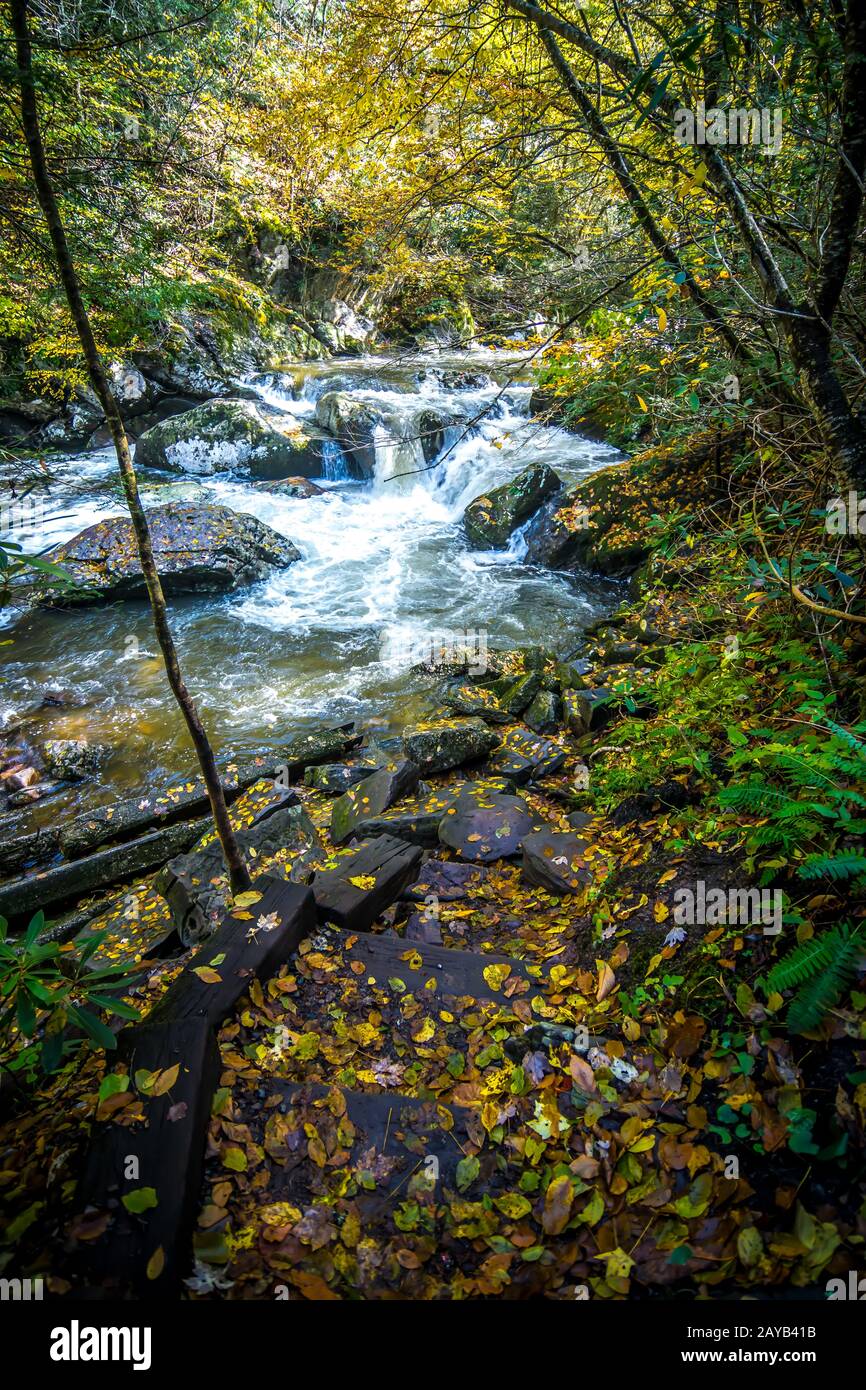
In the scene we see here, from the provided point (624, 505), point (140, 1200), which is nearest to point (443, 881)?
point (140, 1200)

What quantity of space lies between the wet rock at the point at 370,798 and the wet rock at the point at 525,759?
1061 mm

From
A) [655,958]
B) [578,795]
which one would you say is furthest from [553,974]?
[578,795]

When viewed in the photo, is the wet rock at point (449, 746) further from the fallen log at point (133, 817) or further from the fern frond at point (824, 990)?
the fern frond at point (824, 990)

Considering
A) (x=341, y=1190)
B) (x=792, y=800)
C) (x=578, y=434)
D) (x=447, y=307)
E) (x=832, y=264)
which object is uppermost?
Answer: (x=447, y=307)

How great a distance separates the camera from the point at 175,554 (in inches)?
480

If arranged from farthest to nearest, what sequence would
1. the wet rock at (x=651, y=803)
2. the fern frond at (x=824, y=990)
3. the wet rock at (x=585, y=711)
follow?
1. the wet rock at (x=585, y=711)
2. the wet rock at (x=651, y=803)
3. the fern frond at (x=824, y=990)

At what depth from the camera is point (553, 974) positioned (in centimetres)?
343

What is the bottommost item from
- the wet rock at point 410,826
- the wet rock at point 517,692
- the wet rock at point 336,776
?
the wet rock at point 336,776

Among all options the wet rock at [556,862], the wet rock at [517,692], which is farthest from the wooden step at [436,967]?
the wet rock at [517,692]

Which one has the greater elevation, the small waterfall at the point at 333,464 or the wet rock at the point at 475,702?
the small waterfall at the point at 333,464

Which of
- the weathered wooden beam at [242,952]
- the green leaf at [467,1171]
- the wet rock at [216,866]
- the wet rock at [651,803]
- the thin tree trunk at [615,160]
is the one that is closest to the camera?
the green leaf at [467,1171]

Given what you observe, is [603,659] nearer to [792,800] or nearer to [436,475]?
[792,800]

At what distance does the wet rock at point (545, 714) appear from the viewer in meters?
7.36
